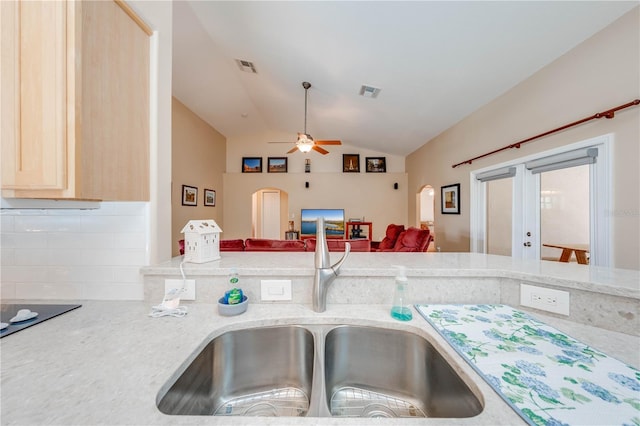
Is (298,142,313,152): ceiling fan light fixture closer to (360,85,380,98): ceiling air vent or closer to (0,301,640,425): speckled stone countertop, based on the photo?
(360,85,380,98): ceiling air vent

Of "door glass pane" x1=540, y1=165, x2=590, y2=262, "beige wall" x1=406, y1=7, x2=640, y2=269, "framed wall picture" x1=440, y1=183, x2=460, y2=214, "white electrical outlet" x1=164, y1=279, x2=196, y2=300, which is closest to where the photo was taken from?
"white electrical outlet" x1=164, y1=279, x2=196, y2=300

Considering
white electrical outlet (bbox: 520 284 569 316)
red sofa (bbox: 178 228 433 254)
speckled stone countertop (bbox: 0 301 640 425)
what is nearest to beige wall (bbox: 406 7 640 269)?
red sofa (bbox: 178 228 433 254)

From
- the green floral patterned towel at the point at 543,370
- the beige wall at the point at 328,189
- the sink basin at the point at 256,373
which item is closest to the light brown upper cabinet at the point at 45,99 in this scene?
the sink basin at the point at 256,373

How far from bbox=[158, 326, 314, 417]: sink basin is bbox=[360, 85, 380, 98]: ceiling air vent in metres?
3.15

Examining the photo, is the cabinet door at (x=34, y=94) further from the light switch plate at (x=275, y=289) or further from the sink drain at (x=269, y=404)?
the sink drain at (x=269, y=404)

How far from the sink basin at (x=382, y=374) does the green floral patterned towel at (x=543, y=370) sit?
0.12 metres

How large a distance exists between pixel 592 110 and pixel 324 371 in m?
2.78

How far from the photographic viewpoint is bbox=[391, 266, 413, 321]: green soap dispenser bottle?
796 mm

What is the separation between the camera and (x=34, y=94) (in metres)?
0.68

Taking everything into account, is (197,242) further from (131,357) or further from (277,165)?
(277,165)

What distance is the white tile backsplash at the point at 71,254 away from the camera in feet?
3.03

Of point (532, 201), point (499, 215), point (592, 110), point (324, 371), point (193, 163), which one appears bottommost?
point (324, 371)

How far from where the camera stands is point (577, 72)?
196cm

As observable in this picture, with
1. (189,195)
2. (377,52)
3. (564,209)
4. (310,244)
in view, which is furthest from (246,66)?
(564,209)
